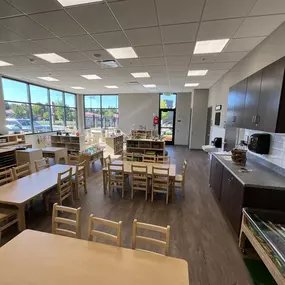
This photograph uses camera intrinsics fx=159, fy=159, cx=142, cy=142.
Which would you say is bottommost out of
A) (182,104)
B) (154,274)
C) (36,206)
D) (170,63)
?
(36,206)

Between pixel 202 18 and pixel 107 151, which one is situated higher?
pixel 202 18

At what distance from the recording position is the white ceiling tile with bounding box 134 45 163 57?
11.5 ft

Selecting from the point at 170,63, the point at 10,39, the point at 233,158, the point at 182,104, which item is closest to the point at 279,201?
the point at 233,158

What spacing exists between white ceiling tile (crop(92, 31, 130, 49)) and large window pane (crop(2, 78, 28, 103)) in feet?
17.3

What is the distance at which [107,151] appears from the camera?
7332 mm

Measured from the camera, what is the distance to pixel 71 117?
34.8ft

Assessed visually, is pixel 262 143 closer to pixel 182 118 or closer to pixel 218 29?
pixel 218 29

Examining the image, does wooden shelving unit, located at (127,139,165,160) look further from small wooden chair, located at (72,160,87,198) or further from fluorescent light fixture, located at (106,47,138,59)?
fluorescent light fixture, located at (106,47,138,59)

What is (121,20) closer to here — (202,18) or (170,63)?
(202,18)

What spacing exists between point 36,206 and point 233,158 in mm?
4120

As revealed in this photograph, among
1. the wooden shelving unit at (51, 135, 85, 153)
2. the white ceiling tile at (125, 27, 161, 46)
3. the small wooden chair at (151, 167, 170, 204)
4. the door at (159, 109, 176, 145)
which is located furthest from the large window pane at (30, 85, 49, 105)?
the small wooden chair at (151, 167, 170, 204)

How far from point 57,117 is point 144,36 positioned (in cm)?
793

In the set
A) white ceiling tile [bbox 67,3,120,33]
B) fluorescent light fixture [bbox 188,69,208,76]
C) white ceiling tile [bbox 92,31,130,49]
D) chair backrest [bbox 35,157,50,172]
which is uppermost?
fluorescent light fixture [bbox 188,69,208,76]

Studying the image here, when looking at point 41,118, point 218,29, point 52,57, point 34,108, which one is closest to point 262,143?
point 218,29
